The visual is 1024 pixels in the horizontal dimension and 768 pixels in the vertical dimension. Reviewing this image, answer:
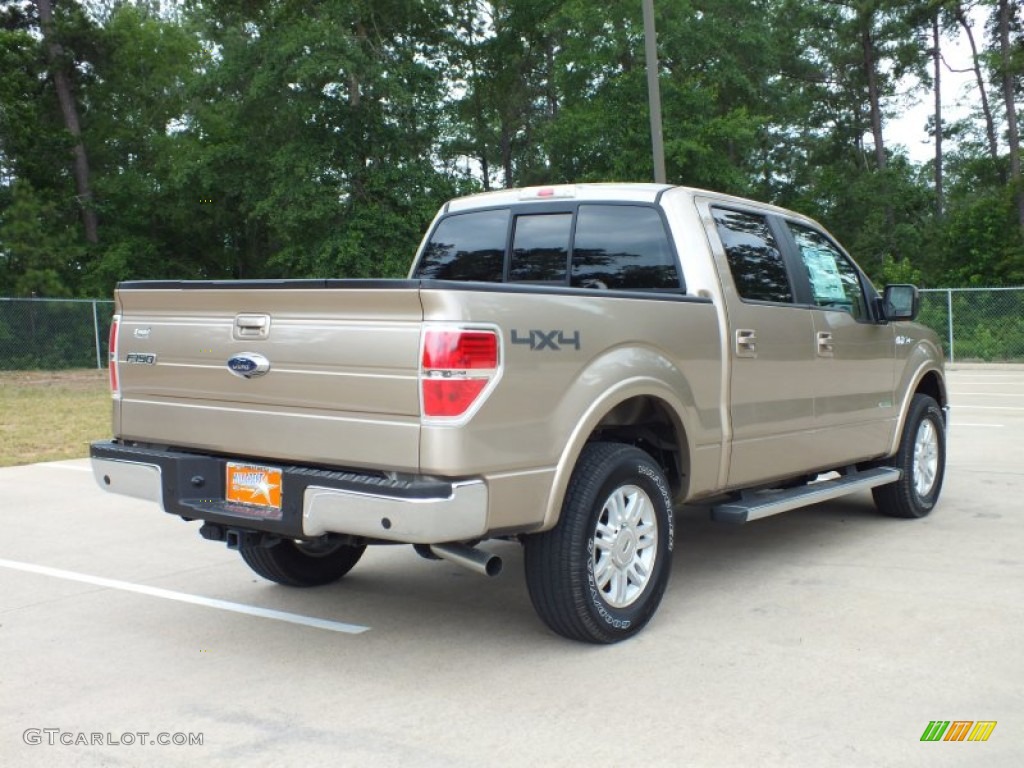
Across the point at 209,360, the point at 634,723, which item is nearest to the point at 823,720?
the point at 634,723

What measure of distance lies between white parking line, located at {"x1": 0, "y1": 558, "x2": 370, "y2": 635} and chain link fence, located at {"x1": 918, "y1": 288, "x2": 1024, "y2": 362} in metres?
22.9

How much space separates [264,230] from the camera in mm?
39719

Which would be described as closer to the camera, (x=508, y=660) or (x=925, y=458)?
(x=508, y=660)

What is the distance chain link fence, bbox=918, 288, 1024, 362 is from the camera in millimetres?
25047

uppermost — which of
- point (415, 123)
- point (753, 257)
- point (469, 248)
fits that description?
point (415, 123)

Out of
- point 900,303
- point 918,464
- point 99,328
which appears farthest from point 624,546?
point 99,328

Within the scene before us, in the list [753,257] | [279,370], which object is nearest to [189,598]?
[279,370]

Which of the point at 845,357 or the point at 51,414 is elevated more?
the point at 845,357

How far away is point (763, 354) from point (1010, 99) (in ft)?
123

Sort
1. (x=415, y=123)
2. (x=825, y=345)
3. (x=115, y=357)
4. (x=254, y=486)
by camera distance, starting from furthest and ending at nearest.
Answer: (x=415, y=123) < (x=825, y=345) < (x=115, y=357) < (x=254, y=486)

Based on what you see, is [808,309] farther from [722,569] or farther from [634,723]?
[634,723]

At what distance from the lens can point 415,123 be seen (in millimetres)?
30719

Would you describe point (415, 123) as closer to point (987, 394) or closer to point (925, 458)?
point (987, 394)

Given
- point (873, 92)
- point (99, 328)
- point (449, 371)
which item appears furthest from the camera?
point (873, 92)
